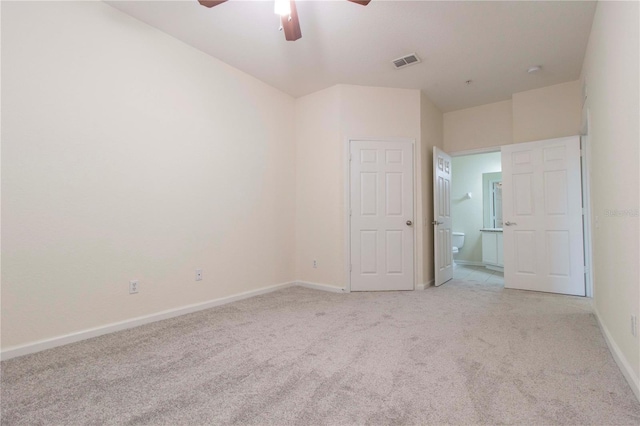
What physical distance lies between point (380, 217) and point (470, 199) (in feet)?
11.6

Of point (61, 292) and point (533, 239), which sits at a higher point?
point (533, 239)

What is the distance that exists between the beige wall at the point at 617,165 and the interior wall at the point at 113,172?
3.23 meters

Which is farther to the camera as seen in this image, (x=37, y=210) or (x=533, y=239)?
(x=533, y=239)

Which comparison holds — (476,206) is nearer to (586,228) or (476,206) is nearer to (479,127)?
(479,127)

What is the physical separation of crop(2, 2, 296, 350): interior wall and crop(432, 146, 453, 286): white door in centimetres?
242

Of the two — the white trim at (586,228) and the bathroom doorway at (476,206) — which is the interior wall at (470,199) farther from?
the white trim at (586,228)

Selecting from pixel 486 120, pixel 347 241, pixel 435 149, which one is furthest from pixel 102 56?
pixel 486 120

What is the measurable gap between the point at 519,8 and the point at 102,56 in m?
3.43

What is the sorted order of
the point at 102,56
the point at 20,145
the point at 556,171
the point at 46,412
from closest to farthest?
1. the point at 46,412
2. the point at 20,145
3. the point at 102,56
4. the point at 556,171

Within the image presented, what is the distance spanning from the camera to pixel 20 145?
2.08 metres

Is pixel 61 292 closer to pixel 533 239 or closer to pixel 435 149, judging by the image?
pixel 435 149

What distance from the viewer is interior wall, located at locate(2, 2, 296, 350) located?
2.09m

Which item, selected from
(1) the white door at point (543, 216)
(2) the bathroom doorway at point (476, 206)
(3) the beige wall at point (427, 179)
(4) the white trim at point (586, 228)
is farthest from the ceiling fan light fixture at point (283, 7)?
(2) the bathroom doorway at point (476, 206)

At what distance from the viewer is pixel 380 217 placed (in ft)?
13.2
